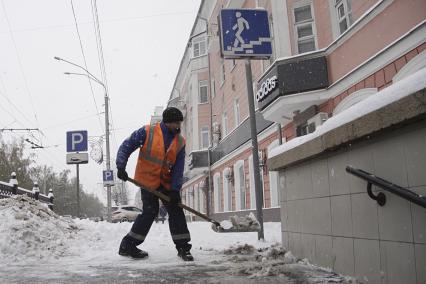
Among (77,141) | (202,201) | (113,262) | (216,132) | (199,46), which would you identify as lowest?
(113,262)

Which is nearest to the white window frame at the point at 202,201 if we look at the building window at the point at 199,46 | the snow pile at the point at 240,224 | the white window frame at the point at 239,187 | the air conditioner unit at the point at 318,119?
the building window at the point at 199,46

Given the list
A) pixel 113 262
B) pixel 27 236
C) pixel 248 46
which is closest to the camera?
pixel 113 262

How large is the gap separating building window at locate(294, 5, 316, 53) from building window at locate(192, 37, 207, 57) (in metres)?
16.4

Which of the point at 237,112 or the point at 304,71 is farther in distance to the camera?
the point at 237,112

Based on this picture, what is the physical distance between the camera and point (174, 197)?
209 inches

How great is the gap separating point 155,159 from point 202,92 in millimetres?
24233

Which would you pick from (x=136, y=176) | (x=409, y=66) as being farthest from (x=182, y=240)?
(x=409, y=66)

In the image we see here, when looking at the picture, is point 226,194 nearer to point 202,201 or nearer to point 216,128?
point 216,128

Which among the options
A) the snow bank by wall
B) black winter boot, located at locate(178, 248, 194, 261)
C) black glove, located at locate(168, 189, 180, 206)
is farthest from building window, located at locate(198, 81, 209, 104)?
the snow bank by wall

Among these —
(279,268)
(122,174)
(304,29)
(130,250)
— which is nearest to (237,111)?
(304,29)

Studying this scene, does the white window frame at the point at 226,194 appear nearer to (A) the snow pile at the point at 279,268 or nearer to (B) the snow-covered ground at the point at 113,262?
(B) the snow-covered ground at the point at 113,262

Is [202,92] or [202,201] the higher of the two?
[202,92]

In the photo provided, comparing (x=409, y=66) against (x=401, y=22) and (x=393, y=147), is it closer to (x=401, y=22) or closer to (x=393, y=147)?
(x=401, y=22)

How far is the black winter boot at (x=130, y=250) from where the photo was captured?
5.07 metres
